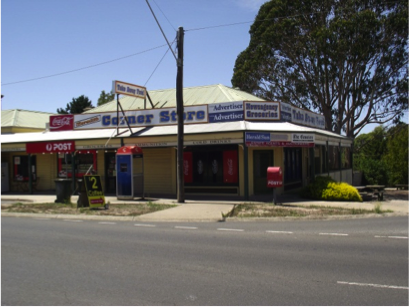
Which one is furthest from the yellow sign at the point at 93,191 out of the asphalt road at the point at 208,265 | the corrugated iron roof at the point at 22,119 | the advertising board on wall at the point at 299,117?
the corrugated iron roof at the point at 22,119

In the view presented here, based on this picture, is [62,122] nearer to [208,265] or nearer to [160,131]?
[160,131]

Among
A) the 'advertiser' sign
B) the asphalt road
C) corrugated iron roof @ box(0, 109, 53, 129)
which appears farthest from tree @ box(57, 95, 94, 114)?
the asphalt road

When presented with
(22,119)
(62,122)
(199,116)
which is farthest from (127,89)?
(22,119)

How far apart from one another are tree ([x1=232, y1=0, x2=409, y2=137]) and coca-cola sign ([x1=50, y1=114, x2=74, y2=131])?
17.1m

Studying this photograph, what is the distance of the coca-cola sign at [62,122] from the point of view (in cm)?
2386

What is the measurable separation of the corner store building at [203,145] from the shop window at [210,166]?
45 millimetres

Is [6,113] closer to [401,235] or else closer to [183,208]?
[183,208]

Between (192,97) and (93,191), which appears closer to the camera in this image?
(93,191)

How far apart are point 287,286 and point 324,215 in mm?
7833

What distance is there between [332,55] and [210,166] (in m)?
15.2

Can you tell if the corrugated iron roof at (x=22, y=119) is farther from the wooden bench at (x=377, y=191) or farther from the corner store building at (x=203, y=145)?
the wooden bench at (x=377, y=191)

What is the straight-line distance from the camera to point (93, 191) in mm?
15320

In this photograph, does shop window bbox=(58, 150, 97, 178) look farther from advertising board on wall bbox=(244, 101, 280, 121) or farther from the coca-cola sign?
advertising board on wall bbox=(244, 101, 280, 121)

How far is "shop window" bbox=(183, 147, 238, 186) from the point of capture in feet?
61.6
